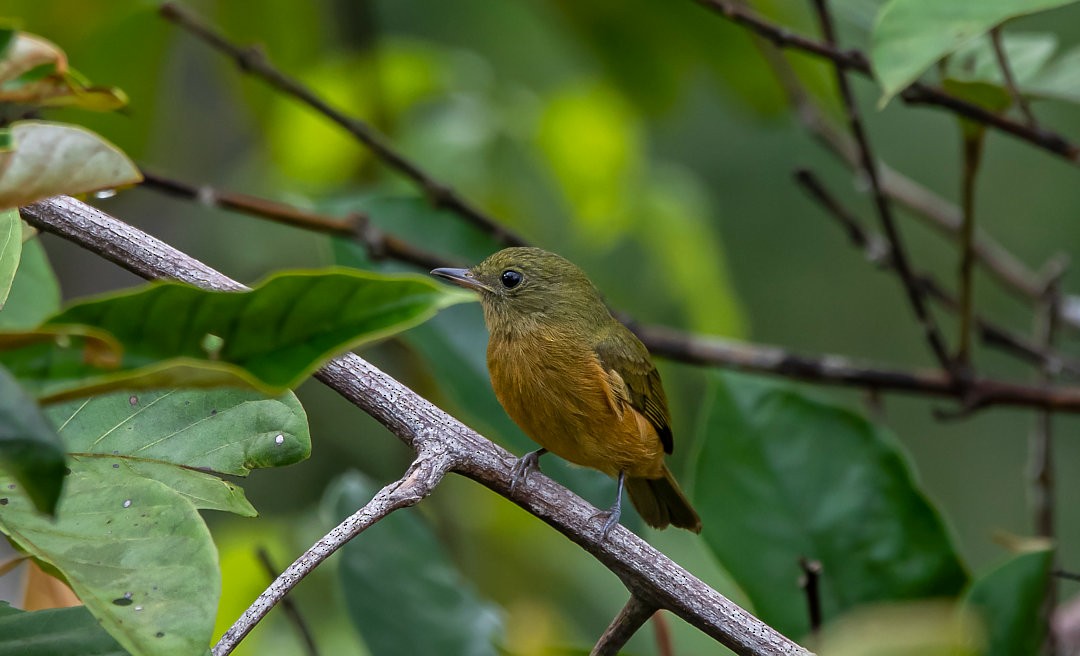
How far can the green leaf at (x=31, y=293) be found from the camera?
6.98 feet

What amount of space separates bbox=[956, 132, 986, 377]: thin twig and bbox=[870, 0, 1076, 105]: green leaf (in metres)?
0.86

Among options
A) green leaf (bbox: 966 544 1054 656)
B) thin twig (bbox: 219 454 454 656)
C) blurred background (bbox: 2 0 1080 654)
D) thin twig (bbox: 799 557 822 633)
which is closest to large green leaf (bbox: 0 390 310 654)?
thin twig (bbox: 219 454 454 656)

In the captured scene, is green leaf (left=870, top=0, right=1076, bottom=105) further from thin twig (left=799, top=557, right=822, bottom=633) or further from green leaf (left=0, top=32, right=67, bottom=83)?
green leaf (left=0, top=32, right=67, bottom=83)

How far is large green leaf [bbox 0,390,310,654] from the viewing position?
129 cm

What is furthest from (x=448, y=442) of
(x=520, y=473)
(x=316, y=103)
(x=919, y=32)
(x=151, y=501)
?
(x=316, y=103)

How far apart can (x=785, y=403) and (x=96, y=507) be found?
67.3 inches

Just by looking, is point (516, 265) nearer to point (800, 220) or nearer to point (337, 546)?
point (337, 546)

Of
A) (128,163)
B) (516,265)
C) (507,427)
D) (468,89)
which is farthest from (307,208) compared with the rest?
(128,163)

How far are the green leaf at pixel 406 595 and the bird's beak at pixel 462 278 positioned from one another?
0.70 metres

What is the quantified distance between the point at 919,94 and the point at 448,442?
5.17ft

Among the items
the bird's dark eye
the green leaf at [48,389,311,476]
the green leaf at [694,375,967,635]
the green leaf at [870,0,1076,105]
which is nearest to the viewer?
the green leaf at [48,389,311,476]

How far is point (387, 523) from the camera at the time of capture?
279cm

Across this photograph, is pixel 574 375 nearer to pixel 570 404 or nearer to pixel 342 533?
pixel 570 404

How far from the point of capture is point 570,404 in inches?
118
